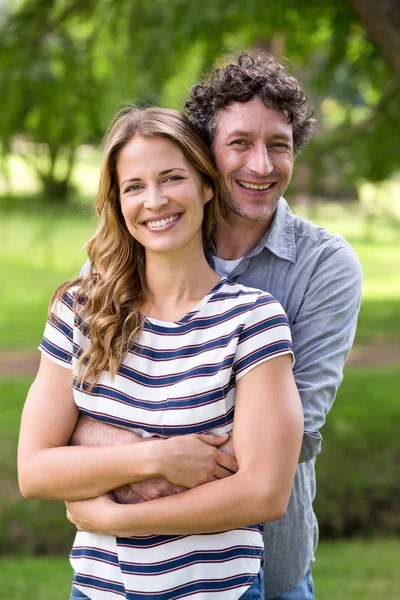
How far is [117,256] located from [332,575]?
3925 millimetres

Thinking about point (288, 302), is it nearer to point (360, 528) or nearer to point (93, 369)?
point (93, 369)

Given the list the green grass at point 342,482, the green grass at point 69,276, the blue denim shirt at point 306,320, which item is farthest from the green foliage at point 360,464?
the blue denim shirt at point 306,320

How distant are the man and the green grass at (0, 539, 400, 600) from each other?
10.3 feet

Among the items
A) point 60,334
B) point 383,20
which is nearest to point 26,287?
point 383,20

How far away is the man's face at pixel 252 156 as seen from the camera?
2092 millimetres

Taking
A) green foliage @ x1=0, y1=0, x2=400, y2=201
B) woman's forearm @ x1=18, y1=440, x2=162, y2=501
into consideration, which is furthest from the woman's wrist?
green foliage @ x1=0, y1=0, x2=400, y2=201

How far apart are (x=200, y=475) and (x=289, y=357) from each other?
29cm

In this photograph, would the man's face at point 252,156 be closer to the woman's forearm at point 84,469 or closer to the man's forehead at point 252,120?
the man's forehead at point 252,120

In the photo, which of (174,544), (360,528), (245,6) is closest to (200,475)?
(174,544)

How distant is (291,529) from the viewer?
7.02 feet

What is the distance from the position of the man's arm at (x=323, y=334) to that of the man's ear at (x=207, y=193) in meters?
0.30

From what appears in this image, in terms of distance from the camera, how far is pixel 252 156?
2094mm

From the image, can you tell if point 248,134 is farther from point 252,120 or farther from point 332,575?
point 332,575

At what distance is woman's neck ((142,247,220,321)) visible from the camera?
1971mm
